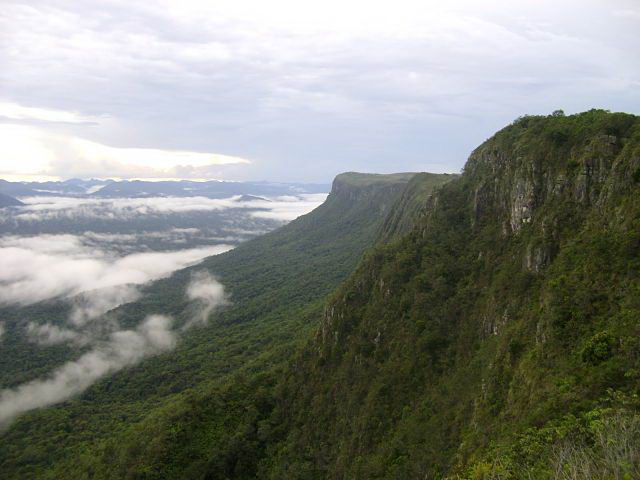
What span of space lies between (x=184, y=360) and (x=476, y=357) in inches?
3604

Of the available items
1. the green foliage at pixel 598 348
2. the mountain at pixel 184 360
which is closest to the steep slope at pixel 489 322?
the green foliage at pixel 598 348

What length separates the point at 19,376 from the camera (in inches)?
5290

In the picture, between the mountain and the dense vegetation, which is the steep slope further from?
the mountain

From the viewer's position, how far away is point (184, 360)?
381 ft

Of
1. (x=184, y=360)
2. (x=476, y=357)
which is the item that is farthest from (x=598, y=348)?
(x=184, y=360)

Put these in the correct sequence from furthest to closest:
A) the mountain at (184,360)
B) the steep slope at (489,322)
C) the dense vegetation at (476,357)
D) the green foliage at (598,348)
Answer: the mountain at (184,360), the steep slope at (489,322), the green foliage at (598,348), the dense vegetation at (476,357)

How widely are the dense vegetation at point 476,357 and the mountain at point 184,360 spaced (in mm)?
A: 7469

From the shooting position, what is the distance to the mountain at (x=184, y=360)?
89.6 meters

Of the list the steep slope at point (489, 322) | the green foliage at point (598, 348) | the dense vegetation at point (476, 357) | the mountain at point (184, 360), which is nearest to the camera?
the dense vegetation at point (476, 357)

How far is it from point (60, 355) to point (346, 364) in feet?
429

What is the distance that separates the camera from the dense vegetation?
25828mm

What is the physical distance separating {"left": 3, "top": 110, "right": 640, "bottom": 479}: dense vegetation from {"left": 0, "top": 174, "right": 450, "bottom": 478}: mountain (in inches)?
294

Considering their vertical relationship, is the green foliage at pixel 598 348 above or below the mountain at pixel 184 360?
above

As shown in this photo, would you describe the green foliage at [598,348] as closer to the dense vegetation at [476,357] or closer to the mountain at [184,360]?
the dense vegetation at [476,357]
